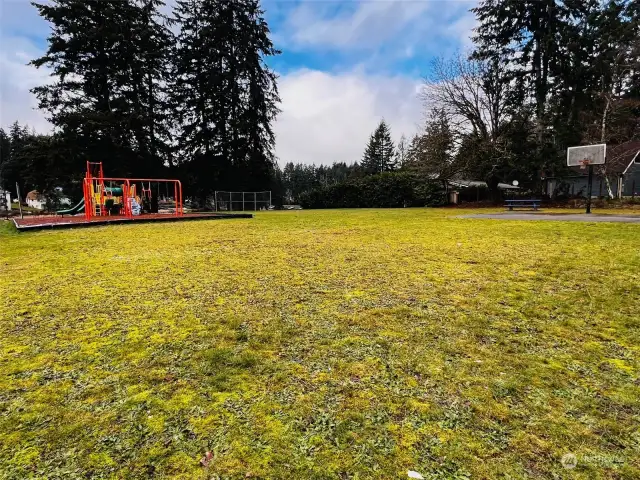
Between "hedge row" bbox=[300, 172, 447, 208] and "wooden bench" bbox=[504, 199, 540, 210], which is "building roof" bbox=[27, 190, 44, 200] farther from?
"wooden bench" bbox=[504, 199, 540, 210]

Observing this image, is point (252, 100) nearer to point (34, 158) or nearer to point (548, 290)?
point (34, 158)

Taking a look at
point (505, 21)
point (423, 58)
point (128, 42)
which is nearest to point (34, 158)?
point (128, 42)

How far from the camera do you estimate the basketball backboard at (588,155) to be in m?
14.9

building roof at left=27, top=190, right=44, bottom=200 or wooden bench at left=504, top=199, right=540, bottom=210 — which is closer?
wooden bench at left=504, top=199, right=540, bottom=210

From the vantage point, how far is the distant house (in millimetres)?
22200

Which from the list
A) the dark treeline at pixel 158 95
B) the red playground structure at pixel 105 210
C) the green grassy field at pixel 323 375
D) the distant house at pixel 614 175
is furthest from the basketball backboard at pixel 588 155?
the dark treeline at pixel 158 95

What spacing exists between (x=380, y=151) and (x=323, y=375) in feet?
230

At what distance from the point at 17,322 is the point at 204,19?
3376cm

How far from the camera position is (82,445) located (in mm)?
1525

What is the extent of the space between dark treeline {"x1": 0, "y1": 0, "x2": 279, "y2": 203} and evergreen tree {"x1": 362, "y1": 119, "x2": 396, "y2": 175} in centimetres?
3841

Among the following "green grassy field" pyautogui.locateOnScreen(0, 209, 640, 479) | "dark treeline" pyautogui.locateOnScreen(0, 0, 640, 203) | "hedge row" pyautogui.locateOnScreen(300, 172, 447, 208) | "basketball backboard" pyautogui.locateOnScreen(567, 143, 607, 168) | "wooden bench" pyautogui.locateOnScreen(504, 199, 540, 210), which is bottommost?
"green grassy field" pyautogui.locateOnScreen(0, 209, 640, 479)

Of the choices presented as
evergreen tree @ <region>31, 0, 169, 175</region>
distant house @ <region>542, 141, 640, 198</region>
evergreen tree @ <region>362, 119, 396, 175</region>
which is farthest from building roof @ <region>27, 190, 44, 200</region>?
evergreen tree @ <region>362, 119, 396, 175</region>

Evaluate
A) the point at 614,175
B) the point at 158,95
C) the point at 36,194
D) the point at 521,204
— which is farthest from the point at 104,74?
the point at 614,175

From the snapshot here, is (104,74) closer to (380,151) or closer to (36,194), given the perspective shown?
(36,194)
